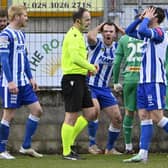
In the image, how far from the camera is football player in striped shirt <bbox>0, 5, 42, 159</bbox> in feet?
33.3

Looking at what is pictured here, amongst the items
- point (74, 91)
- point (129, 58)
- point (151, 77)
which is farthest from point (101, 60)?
point (151, 77)

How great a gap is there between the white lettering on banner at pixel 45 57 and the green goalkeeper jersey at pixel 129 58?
1.22 m

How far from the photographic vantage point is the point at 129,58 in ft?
37.6

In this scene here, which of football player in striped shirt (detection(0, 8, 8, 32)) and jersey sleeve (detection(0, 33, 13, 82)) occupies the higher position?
football player in striped shirt (detection(0, 8, 8, 32))

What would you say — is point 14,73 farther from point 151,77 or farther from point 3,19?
point 151,77

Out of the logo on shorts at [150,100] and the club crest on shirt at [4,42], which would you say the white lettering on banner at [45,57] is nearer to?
the club crest on shirt at [4,42]

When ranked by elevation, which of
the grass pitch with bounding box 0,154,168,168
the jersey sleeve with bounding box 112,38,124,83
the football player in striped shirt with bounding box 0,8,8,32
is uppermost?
the football player in striped shirt with bounding box 0,8,8,32

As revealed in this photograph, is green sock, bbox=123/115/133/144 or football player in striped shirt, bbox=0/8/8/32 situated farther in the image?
green sock, bbox=123/115/133/144

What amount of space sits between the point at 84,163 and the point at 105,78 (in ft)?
7.21

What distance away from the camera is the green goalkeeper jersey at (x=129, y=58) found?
449 inches

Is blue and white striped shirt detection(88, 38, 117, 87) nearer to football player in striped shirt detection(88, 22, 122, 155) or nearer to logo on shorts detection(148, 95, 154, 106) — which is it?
football player in striped shirt detection(88, 22, 122, 155)

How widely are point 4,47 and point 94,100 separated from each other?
181cm

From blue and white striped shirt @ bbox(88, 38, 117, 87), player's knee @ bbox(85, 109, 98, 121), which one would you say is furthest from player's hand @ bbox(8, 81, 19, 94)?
blue and white striped shirt @ bbox(88, 38, 117, 87)

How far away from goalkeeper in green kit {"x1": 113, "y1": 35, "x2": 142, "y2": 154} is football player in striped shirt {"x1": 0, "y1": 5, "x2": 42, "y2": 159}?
62.2 inches
